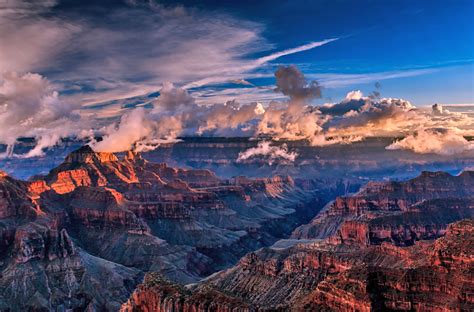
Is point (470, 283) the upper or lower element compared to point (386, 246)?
upper

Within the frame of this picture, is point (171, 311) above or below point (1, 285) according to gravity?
above

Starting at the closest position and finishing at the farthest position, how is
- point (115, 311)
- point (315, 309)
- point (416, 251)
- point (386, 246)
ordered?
1. point (315, 309)
2. point (416, 251)
3. point (386, 246)
4. point (115, 311)

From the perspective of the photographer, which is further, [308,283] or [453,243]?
[308,283]

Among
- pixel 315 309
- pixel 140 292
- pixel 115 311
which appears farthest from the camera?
pixel 115 311

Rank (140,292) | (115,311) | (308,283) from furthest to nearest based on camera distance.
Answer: (115,311), (308,283), (140,292)

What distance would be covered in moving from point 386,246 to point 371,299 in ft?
214

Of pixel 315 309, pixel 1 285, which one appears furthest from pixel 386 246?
pixel 1 285

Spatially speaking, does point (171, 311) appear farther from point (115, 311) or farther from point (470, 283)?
point (115, 311)

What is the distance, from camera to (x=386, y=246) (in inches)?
6526

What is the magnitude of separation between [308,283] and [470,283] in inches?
1835

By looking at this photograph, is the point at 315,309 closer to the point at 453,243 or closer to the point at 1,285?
the point at 453,243

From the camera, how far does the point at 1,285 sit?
19925cm

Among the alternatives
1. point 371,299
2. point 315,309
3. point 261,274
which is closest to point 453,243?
point 371,299

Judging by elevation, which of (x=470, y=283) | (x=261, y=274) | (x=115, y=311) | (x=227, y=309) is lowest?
(x=115, y=311)
